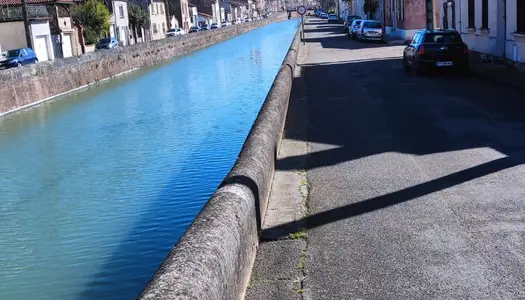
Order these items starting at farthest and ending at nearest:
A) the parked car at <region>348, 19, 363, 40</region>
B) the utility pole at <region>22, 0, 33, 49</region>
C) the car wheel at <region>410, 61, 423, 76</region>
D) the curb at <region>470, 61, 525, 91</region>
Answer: the parked car at <region>348, 19, 363, 40</region>, the utility pole at <region>22, 0, 33, 49</region>, the car wheel at <region>410, 61, 423, 76</region>, the curb at <region>470, 61, 525, 91</region>

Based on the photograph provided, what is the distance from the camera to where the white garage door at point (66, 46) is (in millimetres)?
49969

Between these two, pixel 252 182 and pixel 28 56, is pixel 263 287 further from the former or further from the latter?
pixel 28 56

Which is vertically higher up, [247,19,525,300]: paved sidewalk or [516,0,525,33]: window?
[516,0,525,33]: window

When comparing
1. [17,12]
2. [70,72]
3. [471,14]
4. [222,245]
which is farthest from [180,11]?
[222,245]

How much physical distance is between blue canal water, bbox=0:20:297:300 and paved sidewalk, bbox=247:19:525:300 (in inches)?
85.1

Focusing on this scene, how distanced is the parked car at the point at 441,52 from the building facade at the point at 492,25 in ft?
5.34

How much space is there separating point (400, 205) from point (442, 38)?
14870 millimetres

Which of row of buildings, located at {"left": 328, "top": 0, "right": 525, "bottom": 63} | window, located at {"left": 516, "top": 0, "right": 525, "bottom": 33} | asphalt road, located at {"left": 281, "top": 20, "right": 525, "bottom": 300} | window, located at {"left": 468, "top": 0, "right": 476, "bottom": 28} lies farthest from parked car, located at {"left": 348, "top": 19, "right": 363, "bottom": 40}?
asphalt road, located at {"left": 281, "top": 20, "right": 525, "bottom": 300}

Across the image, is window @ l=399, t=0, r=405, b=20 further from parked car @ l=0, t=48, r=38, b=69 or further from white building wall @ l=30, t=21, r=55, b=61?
white building wall @ l=30, t=21, r=55, b=61

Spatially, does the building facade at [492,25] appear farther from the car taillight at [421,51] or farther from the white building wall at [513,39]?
the car taillight at [421,51]

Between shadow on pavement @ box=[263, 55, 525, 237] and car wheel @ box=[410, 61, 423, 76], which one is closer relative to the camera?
shadow on pavement @ box=[263, 55, 525, 237]

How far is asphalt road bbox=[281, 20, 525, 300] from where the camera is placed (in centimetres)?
550

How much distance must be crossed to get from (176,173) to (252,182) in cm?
776

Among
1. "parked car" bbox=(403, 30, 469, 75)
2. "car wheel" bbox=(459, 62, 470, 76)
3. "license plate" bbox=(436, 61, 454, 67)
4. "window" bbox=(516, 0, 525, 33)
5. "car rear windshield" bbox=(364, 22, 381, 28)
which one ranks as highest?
"window" bbox=(516, 0, 525, 33)
